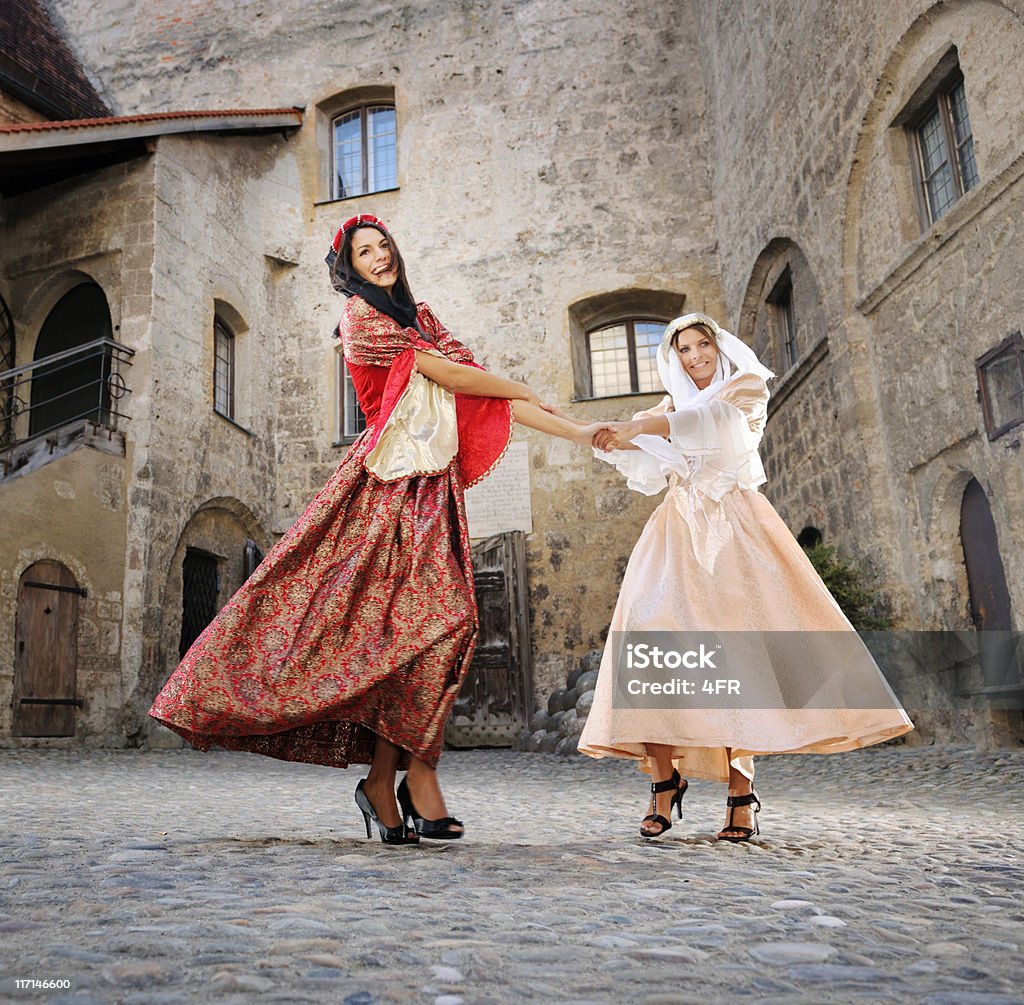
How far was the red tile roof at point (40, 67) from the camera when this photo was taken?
11.6 meters

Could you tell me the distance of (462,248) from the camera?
12461mm

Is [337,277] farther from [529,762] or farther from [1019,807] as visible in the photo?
[529,762]

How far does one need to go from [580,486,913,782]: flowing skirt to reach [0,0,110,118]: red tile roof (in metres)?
11.5

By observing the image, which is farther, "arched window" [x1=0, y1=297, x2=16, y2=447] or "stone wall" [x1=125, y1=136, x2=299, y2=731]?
"arched window" [x1=0, y1=297, x2=16, y2=447]

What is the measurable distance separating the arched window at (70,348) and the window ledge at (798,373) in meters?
7.31

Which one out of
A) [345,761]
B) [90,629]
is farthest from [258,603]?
[90,629]

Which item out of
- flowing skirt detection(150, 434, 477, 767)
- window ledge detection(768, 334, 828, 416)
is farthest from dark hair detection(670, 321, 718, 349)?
window ledge detection(768, 334, 828, 416)

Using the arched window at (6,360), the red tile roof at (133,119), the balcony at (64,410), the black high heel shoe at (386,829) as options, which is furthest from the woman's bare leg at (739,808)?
the arched window at (6,360)

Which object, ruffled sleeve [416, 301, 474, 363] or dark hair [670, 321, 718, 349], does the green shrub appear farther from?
ruffled sleeve [416, 301, 474, 363]

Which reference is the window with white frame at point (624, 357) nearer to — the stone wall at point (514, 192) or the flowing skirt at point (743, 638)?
the stone wall at point (514, 192)

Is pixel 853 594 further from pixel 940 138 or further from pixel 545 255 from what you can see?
pixel 545 255

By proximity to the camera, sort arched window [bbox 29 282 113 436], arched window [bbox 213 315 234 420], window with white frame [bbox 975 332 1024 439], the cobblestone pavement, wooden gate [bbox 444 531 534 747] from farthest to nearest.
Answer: arched window [bbox 213 315 234 420] → arched window [bbox 29 282 113 436] → wooden gate [bbox 444 531 534 747] → window with white frame [bbox 975 332 1024 439] → the cobblestone pavement

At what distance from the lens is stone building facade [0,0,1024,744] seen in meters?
7.00

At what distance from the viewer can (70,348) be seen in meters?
11.4
